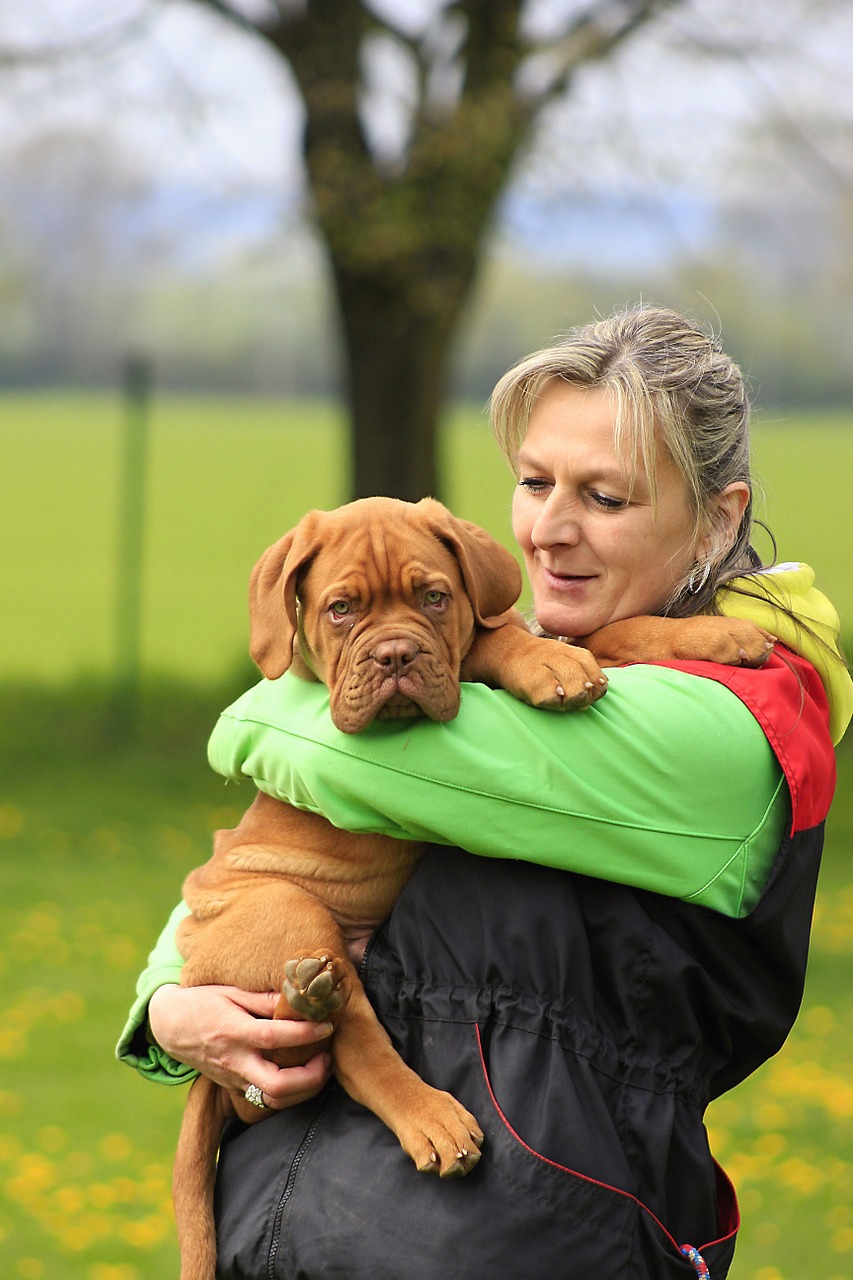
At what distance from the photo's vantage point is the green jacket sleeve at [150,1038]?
306 centimetres

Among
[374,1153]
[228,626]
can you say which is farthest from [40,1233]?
[228,626]

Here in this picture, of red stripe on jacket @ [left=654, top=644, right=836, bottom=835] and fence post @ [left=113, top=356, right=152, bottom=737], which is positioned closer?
red stripe on jacket @ [left=654, top=644, right=836, bottom=835]

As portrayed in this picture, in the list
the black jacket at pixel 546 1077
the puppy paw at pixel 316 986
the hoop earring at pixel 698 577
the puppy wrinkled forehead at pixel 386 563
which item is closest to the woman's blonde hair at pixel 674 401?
the hoop earring at pixel 698 577

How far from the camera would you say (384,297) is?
1292 centimetres

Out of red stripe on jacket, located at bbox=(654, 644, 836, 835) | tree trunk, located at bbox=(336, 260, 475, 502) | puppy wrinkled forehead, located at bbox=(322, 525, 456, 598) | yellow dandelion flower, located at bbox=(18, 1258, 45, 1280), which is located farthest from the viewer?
tree trunk, located at bbox=(336, 260, 475, 502)

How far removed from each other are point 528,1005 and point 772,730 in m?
0.64

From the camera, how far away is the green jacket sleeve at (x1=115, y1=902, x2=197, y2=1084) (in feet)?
10.0

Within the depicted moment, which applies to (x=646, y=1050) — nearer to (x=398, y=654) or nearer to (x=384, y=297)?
(x=398, y=654)

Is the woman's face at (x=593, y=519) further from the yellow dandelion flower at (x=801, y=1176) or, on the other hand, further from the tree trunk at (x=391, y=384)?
the tree trunk at (x=391, y=384)

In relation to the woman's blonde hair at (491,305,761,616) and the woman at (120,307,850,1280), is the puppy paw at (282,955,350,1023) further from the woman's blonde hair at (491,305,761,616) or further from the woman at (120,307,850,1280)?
the woman's blonde hair at (491,305,761,616)

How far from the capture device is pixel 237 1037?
2.78 metres

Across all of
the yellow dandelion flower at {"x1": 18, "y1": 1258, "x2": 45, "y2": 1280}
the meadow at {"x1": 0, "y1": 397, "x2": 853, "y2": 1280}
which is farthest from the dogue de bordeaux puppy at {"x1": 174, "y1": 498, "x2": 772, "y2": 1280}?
the yellow dandelion flower at {"x1": 18, "y1": 1258, "x2": 45, "y2": 1280}

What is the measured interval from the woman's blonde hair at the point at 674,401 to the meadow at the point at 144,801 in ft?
1.48

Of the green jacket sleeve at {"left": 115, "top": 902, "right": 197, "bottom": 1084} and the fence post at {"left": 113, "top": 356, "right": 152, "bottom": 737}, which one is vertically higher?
the green jacket sleeve at {"left": 115, "top": 902, "right": 197, "bottom": 1084}
